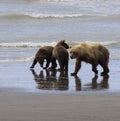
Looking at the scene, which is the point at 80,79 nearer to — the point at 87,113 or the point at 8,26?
the point at 87,113

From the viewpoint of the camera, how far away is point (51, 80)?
12047mm

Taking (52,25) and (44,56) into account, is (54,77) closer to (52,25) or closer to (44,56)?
(44,56)

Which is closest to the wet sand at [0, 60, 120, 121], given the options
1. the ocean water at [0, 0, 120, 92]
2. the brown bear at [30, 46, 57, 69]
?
the brown bear at [30, 46, 57, 69]

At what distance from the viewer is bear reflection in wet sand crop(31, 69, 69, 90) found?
36.2 ft

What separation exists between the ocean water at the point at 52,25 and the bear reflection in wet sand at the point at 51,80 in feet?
5.73

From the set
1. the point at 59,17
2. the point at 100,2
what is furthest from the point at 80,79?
the point at 100,2

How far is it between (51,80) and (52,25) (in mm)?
13488

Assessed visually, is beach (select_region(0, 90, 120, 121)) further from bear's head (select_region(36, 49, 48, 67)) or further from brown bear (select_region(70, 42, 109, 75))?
bear's head (select_region(36, 49, 48, 67))

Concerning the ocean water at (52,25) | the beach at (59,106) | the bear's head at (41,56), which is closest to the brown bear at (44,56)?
the bear's head at (41,56)

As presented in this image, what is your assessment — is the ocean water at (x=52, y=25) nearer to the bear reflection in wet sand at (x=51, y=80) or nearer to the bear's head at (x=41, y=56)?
the bear's head at (x=41, y=56)

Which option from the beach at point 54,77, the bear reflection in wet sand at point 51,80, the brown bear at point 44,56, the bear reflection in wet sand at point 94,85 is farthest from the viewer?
the brown bear at point 44,56

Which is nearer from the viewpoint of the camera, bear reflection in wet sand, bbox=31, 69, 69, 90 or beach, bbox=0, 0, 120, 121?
beach, bbox=0, 0, 120, 121

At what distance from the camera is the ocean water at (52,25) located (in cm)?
1805

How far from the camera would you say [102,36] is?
21.3 m
